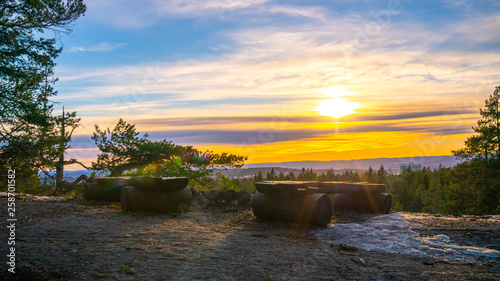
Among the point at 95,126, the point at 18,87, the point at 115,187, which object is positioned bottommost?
the point at 115,187

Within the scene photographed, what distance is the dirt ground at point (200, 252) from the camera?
475cm

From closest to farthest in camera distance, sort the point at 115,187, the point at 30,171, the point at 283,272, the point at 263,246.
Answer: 1. the point at 283,272
2. the point at 263,246
3. the point at 115,187
4. the point at 30,171

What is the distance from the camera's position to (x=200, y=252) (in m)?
5.86

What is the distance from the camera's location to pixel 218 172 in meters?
17.5

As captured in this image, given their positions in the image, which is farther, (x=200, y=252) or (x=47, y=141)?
(x=47, y=141)

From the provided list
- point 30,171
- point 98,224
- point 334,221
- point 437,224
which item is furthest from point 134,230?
point 30,171

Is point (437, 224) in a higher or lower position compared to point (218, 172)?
lower

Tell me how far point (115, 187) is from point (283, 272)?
8.62 metres

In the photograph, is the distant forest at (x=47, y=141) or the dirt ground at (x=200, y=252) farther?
the distant forest at (x=47, y=141)

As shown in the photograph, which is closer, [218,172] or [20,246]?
[20,246]

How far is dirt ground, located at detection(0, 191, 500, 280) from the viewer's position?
475 cm

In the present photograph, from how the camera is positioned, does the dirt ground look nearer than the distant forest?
Yes

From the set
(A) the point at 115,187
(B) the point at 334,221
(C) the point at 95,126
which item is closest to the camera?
(B) the point at 334,221

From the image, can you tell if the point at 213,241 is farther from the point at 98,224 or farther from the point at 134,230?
the point at 98,224
